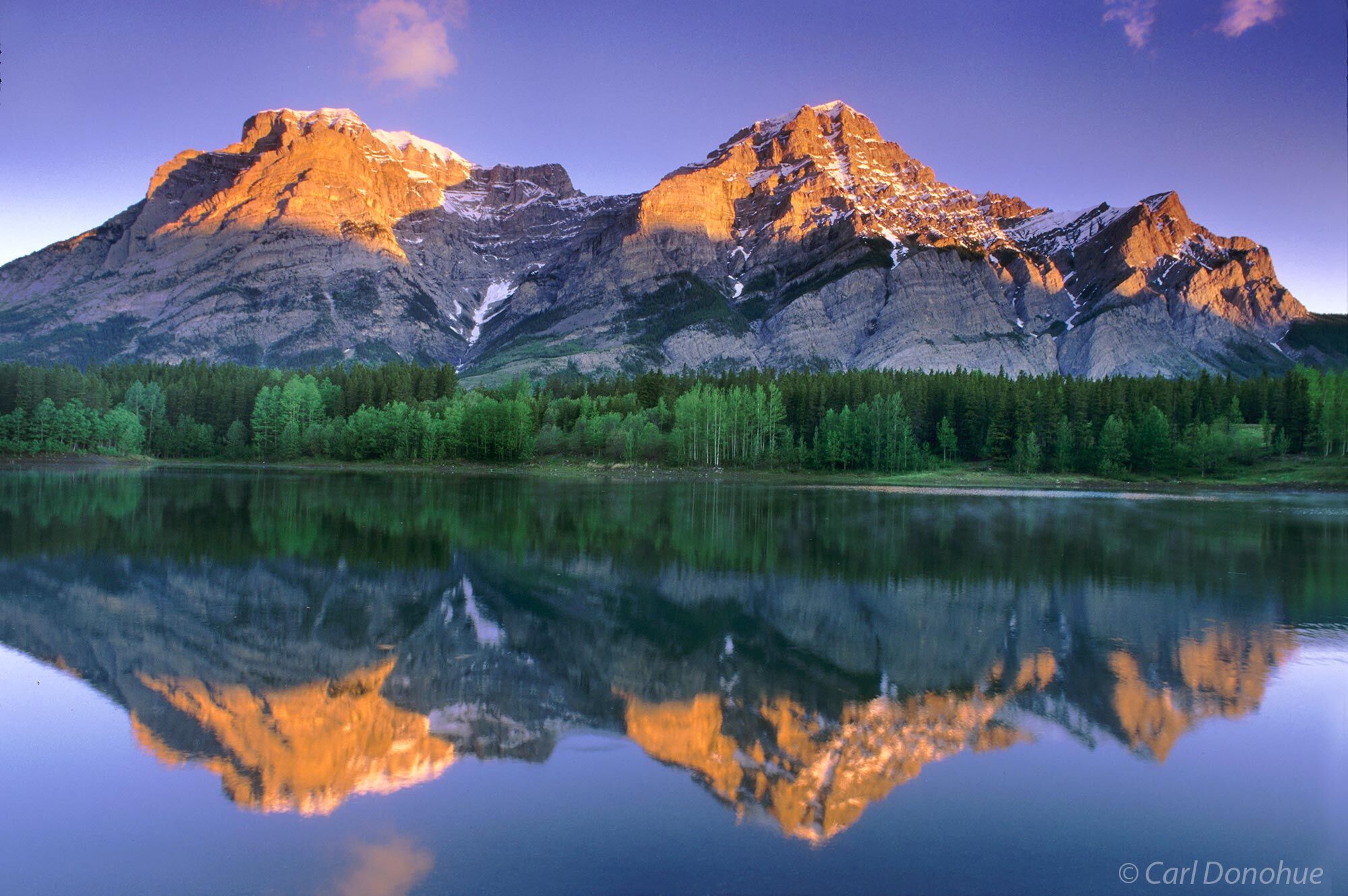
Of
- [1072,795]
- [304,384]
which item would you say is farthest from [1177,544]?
[304,384]

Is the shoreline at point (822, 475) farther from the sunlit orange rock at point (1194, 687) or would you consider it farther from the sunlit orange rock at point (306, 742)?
the sunlit orange rock at point (306, 742)

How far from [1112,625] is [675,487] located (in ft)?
213

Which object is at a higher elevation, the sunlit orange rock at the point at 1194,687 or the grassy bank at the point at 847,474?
the grassy bank at the point at 847,474

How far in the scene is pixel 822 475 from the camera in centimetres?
11388

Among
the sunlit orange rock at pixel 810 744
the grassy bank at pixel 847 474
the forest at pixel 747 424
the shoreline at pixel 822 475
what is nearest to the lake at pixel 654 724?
the sunlit orange rock at pixel 810 744

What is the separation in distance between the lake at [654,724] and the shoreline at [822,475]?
217 ft

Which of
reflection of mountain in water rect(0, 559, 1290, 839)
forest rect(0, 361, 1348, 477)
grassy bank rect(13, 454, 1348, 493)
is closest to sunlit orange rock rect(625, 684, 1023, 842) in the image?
reflection of mountain in water rect(0, 559, 1290, 839)

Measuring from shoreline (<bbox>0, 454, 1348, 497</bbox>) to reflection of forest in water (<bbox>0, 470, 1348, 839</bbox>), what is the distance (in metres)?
57.2

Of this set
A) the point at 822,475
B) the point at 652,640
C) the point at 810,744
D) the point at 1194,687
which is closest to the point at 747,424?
the point at 822,475

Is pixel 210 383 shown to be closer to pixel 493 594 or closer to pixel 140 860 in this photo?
pixel 493 594

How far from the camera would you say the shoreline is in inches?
3750

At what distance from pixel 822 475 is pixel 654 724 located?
102 meters

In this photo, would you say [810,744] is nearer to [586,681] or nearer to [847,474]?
[586,681]

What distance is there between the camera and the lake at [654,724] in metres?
9.90
